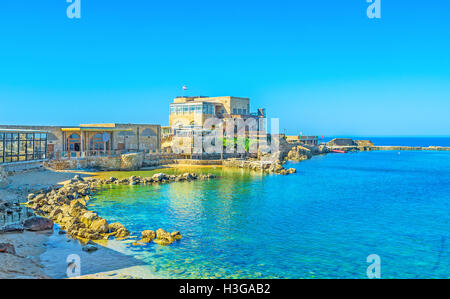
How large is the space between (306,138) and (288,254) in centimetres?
8844

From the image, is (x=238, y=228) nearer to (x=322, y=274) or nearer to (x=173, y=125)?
(x=322, y=274)

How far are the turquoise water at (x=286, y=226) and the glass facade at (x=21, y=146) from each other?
31.7ft

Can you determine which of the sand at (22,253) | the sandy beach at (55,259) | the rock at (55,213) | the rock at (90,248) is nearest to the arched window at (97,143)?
the sand at (22,253)

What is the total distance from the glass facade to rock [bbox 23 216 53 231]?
17.3 metres

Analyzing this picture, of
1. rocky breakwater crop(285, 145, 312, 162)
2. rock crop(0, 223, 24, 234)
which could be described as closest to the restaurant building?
rock crop(0, 223, 24, 234)

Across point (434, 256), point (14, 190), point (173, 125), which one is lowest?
point (434, 256)

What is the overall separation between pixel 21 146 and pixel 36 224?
20.4m

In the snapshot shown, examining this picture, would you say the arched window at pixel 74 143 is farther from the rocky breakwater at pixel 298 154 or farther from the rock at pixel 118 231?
the rocky breakwater at pixel 298 154

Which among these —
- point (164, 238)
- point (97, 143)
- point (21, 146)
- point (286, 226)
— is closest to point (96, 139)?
point (97, 143)

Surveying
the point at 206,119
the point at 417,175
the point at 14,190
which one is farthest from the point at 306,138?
the point at 14,190

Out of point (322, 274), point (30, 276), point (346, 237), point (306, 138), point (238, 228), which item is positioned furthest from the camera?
point (306, 138)

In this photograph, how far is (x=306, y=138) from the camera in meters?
102

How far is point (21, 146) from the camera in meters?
34.9

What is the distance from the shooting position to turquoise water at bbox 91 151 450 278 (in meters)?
14.9
